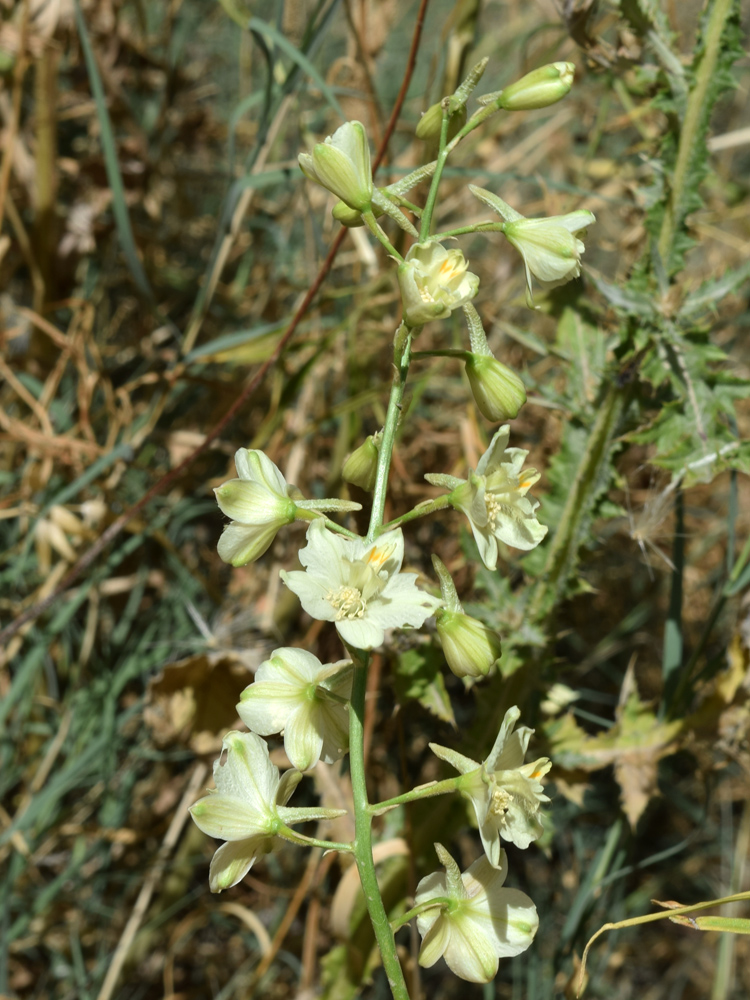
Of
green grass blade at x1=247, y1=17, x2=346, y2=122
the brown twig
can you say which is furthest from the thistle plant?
green grass blade at x1=247, y1=17, x2=346, y2=122

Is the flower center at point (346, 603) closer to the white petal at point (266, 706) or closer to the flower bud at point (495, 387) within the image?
the white petal at point (266, 706)

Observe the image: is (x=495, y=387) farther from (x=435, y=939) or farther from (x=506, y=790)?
(x=435, y=939)

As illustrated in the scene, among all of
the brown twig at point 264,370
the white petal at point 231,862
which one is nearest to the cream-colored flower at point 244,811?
the white petal at point 231,862

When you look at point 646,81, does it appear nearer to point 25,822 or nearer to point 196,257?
point 196,257

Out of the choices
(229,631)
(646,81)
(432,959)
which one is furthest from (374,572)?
(646,81)

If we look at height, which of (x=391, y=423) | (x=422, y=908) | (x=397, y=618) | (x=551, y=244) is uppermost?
(x=551, y=244)

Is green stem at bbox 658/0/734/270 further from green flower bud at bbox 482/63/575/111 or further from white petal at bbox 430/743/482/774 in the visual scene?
white petal at bbox 430/743/482/774

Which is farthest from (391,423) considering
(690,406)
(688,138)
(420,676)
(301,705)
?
(688,138)
